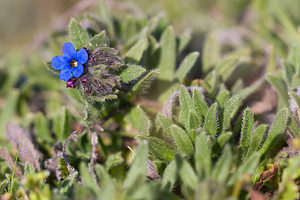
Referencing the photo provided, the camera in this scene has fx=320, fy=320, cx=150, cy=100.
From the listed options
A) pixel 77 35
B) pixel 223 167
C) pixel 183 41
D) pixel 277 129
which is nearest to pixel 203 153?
pixel 223 167

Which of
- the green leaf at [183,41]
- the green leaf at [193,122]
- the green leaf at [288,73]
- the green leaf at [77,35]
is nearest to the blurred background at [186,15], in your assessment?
the green leaf at [183,41]

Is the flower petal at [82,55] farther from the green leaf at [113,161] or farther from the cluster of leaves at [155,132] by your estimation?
the green leaf at [113,161]

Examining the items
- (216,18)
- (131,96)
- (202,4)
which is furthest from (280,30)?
(131,96)

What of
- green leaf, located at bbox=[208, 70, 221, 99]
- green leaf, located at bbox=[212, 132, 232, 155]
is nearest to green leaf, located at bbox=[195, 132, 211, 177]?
green leaf, located at bbox=[212, 132, 232, 155]

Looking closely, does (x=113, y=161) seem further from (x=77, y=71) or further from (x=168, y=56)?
(x=168, y=56)

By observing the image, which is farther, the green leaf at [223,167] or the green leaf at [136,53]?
the green leaf at [136,53]
